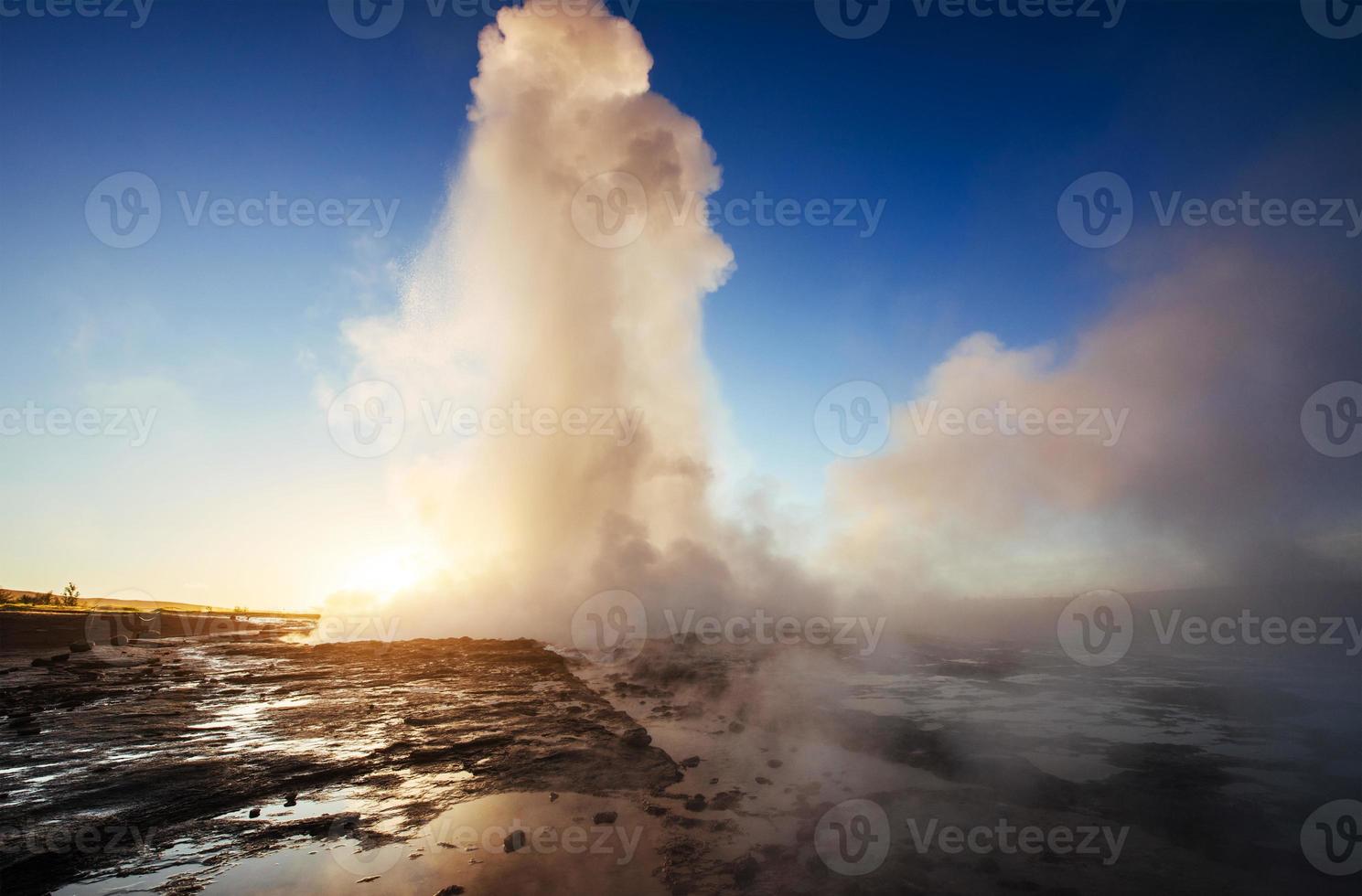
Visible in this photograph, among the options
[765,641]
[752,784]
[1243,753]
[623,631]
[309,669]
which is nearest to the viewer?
[752,784]

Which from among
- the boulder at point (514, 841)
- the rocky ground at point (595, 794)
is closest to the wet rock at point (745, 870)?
the rocky ground at point (595, 794)

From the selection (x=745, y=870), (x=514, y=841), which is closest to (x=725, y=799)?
(x=745, y=870)

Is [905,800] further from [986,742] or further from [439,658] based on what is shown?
[439,658]

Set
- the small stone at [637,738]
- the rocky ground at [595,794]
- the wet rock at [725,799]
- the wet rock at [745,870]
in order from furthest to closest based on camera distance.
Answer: the small stone at [637,738], the wet rock at [725,799], the rocky ground at [595,794], the wet rock at [745,870]

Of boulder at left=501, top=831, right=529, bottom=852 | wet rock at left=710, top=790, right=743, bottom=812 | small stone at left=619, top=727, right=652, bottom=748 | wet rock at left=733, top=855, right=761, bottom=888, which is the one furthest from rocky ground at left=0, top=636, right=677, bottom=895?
wet rock at left=733, top=855, right=761, bottom=888

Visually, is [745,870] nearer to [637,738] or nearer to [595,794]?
[595,794]

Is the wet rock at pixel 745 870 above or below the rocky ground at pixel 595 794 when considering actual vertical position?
above

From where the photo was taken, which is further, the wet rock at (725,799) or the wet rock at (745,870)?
the wet rock at (725,799)

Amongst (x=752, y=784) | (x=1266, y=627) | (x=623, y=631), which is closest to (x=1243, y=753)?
(x=752, y=784)

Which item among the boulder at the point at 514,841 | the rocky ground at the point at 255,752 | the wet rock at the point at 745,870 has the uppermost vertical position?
the wet rock at the point at 745,870

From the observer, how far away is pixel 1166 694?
21.2 meters

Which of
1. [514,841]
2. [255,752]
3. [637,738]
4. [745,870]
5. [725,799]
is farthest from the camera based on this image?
[637,738]

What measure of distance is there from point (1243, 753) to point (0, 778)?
97.5 feet

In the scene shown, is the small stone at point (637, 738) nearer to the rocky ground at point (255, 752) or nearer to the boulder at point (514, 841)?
the rocky ground at point (255, 752)
